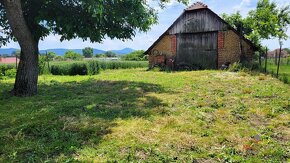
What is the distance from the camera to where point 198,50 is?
18.7m

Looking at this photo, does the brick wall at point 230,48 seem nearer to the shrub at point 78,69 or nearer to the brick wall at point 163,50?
the brick wall at point 163,50

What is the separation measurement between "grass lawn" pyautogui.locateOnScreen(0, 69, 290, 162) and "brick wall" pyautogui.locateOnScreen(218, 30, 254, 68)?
961 centimetres

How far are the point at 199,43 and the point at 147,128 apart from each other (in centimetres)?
1460

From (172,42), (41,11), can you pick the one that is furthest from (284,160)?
(172,42)

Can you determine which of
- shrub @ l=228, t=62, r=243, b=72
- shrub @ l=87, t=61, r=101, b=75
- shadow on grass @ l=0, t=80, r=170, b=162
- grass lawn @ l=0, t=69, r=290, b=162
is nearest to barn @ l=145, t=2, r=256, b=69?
shrub @ l=228, t=62, r=243, b=72

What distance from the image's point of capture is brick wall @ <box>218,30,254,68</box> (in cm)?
1730

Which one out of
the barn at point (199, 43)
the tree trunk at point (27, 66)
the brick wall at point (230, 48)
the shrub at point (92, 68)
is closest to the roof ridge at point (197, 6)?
the barn at point (199, 43)

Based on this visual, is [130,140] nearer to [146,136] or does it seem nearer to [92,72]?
[146,136]

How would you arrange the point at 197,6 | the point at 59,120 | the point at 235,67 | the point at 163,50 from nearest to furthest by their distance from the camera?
the point at 59,120
the point at 235,67
the point at 197,6
the point at 163,50

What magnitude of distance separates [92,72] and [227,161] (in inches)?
672

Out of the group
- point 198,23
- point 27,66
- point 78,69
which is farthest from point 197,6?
point 27,66

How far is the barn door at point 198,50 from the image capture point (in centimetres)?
1806

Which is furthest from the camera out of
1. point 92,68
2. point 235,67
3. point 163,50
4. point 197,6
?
point 163,50

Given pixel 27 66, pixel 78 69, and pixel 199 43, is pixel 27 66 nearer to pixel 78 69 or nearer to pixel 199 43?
pixel 78 69
